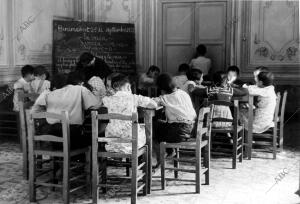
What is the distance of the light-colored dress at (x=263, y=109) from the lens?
546 cm

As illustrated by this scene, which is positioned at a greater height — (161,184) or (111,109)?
(111,109)

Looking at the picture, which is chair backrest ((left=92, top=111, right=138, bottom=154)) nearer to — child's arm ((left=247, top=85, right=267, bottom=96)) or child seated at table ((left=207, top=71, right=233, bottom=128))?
child seated at table ((left=207, top=71, right=233, bottom=128))

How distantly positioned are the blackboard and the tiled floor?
11.4 ft

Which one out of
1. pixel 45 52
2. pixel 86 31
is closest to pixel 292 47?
pixel 86 31

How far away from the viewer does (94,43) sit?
8.66m

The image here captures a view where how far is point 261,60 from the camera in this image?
8258 millimetres

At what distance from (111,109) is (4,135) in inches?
134

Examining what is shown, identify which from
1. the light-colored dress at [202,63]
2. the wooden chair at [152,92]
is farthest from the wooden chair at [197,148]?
the light-colored dress at [202,63]

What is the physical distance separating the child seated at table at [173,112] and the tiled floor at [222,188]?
488 millimetres

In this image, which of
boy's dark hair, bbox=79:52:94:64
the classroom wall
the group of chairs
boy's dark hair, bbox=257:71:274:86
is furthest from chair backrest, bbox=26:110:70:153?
the classroom wall

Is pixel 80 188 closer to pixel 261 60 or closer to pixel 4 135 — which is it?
pixel 4 135

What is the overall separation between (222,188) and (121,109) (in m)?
1.26

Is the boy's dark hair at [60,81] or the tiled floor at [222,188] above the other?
the boy's dark hair at [60,81]

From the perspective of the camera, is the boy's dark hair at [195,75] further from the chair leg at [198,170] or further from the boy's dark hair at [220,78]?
the chair leg at [198,170]
